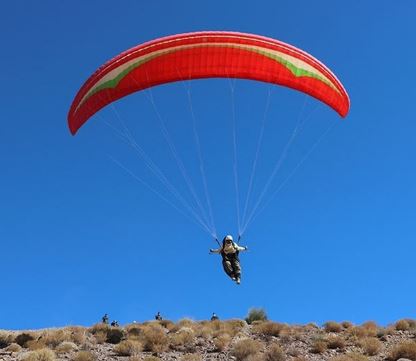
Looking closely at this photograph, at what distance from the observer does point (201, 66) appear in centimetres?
2067

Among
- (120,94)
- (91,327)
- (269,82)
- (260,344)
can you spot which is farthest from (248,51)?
(91,327)

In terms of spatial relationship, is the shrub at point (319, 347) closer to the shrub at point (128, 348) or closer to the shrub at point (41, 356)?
the shrub at point (128, 348)

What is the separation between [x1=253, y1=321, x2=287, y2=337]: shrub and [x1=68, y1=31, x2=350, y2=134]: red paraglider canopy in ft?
32.7

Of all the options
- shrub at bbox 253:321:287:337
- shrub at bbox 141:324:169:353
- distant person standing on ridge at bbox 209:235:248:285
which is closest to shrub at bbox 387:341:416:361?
shrub at bbox 253:321:287:337

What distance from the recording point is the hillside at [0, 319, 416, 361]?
20.2m

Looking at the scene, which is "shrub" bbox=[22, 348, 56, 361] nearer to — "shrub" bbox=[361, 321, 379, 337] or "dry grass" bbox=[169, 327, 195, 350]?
"dry grass" bbox=[169, 327, 195, 350]

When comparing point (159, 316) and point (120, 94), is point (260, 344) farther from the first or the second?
point (120, 94)

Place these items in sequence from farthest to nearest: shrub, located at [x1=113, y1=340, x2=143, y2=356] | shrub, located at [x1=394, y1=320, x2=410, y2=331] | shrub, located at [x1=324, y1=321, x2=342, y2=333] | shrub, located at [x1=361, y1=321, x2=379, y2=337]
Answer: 1. shrub, located at [x1=394, y1=320, x2=410, y2=331]
2. shrub, located at [x1=324, y1=321, x2=342, y2=333]
3. shrub, located at [x1=361, y1=321, x2=379, y2=337]
4. shrub, located at [x1=113, y1=340, x2=143, y2=356]

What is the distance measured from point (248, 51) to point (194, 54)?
6.35 ft

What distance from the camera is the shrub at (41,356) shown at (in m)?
19.1

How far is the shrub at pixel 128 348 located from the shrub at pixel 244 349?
3.56m

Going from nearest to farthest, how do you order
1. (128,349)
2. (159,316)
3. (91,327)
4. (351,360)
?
(351,360) < (128,349) < (91,327) < (159,316)

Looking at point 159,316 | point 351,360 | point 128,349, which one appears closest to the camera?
point 351,360

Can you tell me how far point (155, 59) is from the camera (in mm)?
20125
